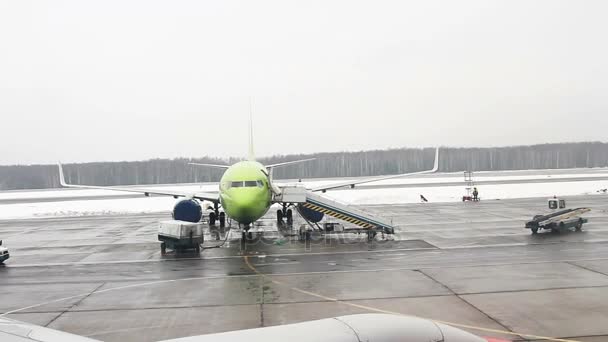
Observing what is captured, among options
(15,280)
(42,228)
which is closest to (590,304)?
(15,280)

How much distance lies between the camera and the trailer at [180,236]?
2548cm

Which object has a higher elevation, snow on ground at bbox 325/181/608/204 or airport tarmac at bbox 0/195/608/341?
snow on ground at bbox 325/181/608/204

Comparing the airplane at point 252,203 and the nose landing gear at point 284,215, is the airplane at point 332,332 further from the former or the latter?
the nose landing gear at point 284,215

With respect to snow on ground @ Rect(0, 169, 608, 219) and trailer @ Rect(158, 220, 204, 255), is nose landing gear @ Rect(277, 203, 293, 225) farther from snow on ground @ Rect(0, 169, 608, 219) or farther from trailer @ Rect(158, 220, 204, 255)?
snow on ground @ Rect(0, 169, 608, 219)

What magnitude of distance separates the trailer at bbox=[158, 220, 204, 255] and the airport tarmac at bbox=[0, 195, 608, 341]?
0.84 m

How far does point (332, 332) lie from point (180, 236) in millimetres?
20992

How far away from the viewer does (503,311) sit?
13844mm

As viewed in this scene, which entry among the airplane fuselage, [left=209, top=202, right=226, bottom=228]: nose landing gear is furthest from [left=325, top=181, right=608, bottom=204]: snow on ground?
the airplane fuselage

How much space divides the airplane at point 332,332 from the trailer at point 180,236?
20.1 meters

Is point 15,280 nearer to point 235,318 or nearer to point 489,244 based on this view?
point 235,318

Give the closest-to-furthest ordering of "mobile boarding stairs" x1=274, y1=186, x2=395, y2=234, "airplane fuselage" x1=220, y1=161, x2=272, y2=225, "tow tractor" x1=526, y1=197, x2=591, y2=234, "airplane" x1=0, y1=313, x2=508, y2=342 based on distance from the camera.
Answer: "airplane" x1=0, y1=313, x2=508, y2=342, "airplane fuselage" x1=220, y1=161, x2=272, y2=225, "tow tractor" x1=526, y1=197, x2=591, y2=234, "mobile boarding stairs" x1=274, y1=186, x2=395, y2=234

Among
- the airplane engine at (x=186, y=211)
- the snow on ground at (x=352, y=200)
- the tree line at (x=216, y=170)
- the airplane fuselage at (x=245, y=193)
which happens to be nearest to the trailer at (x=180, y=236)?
the airplane fuselage at (x=245, y=193)

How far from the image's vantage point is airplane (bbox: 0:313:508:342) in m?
5.21

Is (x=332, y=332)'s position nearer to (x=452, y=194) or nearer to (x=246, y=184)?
(x=246, y=184)
